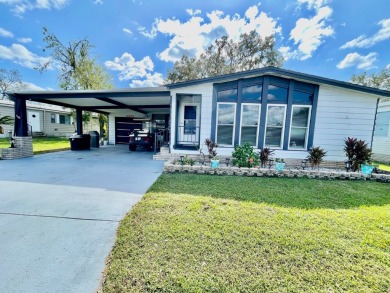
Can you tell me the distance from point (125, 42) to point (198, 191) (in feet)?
54.2

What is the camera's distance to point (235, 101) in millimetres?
7137

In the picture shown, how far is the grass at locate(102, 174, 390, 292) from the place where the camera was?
5.55 feet

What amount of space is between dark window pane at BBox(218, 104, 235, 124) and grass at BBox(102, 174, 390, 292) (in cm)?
401

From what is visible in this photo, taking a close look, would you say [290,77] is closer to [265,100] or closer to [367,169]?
[265,100]

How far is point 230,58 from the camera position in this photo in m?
20.3

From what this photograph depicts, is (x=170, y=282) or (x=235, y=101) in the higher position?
(x=235, y=101)

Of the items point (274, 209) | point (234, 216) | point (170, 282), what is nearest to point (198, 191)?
point (234, 216)

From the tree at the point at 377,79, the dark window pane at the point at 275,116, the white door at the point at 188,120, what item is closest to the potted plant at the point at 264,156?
the dark window pane at the point at 275,116

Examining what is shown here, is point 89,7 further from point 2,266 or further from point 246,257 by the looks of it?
point 246,257

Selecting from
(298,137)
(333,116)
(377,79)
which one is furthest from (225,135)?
(377,79)

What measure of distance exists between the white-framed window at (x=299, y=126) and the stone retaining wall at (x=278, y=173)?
1.93 m

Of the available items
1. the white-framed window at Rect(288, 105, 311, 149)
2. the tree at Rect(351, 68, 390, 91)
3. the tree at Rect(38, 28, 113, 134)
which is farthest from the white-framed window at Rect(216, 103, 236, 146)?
the tree at Rect(351, 68, 390, 91)

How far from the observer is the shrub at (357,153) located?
19.2 ft

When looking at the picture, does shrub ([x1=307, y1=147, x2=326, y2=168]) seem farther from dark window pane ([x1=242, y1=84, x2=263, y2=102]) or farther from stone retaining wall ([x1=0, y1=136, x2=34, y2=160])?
stone retaining wall ([x1=0, y1=136, x2=34, y2=160])
